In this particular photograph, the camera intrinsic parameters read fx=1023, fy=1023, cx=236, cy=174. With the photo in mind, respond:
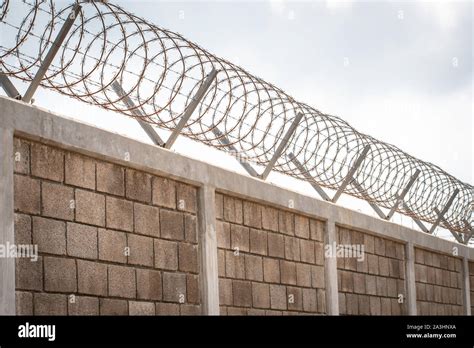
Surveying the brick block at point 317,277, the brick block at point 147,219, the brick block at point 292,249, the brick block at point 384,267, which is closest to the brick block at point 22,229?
the brick block at point 147,219

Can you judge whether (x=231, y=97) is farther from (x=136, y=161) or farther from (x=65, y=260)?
(x=65, y=260)

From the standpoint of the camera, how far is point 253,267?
36.2 feet

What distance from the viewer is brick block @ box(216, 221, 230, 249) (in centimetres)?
1040

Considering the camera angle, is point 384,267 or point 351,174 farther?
point 384,267

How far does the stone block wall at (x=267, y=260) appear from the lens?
1054 cm

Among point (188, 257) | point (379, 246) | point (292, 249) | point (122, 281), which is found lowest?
point (122, 281)

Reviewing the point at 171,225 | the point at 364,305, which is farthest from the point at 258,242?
the point at 364,305

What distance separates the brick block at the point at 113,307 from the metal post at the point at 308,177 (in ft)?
12.3

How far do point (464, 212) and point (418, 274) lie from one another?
2380 millimetres

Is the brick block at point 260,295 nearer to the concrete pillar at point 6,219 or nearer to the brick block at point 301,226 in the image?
the brick block at point 301,226

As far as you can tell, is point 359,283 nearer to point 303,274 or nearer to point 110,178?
point 303,274

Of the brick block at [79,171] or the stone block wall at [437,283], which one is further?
the stone block wall at [437,283]

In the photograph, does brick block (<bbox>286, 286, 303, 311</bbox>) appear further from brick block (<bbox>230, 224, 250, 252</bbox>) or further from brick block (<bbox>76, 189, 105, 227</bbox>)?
brick block (<bbox>76, 189, 105, 227</bbox>)

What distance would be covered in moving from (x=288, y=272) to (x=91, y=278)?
3.76 meters
